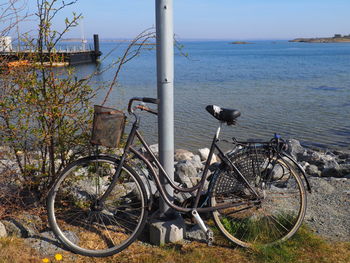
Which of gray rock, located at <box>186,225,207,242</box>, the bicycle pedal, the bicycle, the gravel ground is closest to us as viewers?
the bicycle

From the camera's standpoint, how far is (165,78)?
3.90 m

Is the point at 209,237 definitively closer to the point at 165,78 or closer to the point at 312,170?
the point at 165,78

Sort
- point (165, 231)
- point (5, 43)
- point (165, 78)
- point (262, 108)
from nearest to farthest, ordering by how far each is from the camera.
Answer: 1. point (165, 78)
2. point (165, 231)
3. point (5, 43)
4. point (262, 108)

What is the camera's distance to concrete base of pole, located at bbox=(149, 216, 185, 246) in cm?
401

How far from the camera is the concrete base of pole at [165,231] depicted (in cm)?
401

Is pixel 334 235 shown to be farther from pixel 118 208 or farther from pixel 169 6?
pixel 169 6

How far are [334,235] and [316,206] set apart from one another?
0.76 meters

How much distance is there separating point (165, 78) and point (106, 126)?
30.5 inches

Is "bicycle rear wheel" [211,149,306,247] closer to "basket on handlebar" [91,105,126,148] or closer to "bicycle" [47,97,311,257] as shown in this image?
"bicycle" [47,97,311,257]

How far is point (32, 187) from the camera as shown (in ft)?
14.8

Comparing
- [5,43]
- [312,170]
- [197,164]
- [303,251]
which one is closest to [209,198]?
[303,251]

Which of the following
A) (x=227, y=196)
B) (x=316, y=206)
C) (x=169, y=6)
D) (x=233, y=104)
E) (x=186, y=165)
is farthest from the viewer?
(x=233, y=104)

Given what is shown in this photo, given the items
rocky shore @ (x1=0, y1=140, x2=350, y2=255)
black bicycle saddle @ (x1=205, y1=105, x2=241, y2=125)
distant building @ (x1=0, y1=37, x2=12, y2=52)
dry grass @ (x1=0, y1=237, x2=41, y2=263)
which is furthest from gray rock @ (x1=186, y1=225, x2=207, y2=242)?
distant building @ (x1=0, y1=37, x2=12, y2=52)

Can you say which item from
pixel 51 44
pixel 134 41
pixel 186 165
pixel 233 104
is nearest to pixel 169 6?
pixel 134 41
